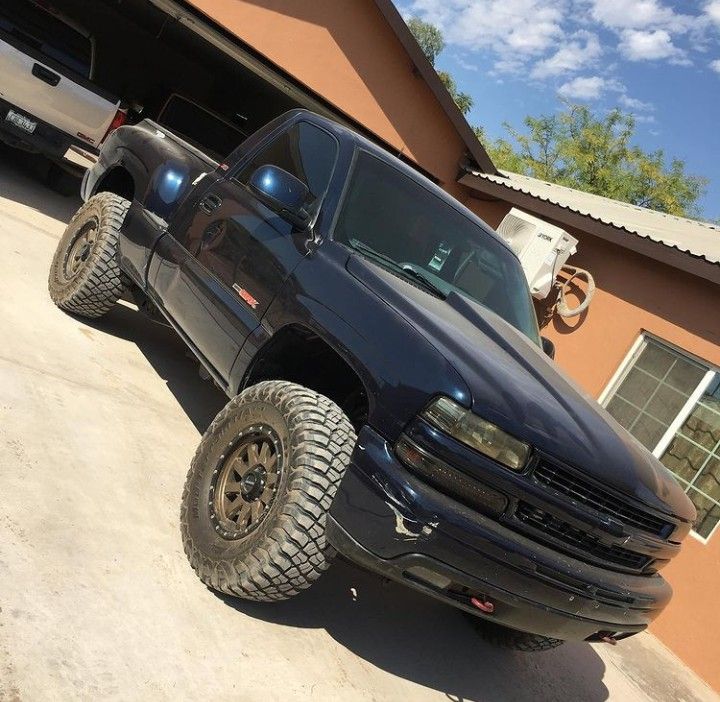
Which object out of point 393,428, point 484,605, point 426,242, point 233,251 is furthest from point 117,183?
point 484,605

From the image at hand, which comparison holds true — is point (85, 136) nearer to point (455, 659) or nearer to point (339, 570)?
point (339, 570)

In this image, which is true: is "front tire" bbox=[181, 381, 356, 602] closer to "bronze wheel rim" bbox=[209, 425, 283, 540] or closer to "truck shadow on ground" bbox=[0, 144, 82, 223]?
"bronze wheel rim" bbox=[209, 425, 283, 540]

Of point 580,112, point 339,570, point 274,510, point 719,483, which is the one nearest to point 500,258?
point 339,570

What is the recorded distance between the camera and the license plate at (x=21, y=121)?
725cm

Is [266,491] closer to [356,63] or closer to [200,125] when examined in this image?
[356,63]

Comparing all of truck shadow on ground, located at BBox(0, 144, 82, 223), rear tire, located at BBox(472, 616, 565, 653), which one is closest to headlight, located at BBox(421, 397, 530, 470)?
rear tire, located at BBox(472, 616, 565, 653)

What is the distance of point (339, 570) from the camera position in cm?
385

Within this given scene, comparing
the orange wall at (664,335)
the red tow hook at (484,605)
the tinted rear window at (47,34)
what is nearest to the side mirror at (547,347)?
the orange wall at (664,335)

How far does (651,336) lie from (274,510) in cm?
516

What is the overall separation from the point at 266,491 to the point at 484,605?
3.09 ft

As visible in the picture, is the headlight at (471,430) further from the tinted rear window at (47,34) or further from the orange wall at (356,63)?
Answer: the orange wall at (356,63)

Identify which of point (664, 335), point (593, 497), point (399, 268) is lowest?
point (593, 497)

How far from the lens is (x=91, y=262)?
15.9 ft

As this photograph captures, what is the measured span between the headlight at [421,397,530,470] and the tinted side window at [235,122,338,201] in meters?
1.54
